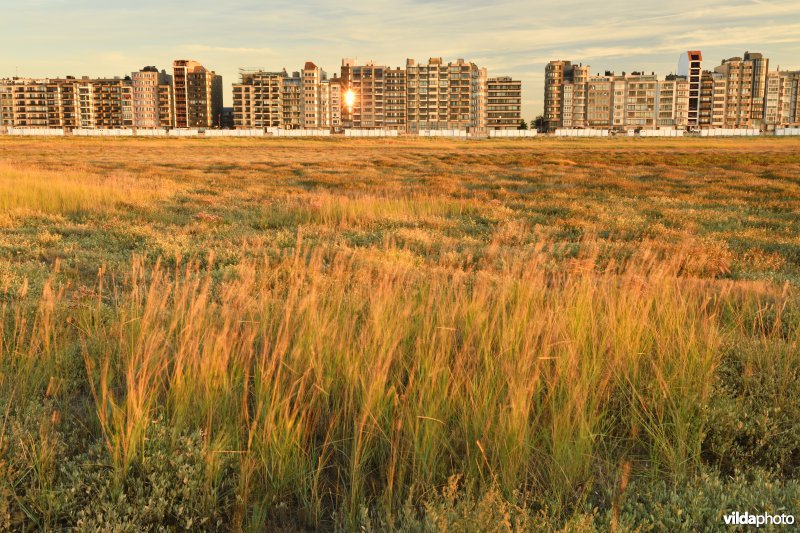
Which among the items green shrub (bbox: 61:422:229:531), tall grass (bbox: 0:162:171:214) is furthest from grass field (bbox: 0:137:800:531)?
tall grass (bbox: 0:162:171:214)

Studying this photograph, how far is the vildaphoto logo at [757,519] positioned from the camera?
133 inches

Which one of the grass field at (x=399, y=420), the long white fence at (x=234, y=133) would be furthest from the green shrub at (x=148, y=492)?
the long white fence at (x=234, y=133)

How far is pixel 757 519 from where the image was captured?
343cm

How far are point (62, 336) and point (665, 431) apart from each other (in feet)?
17.2

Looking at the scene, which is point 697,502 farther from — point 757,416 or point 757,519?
point 757,416

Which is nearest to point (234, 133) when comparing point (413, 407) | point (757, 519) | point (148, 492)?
point (413, 407)

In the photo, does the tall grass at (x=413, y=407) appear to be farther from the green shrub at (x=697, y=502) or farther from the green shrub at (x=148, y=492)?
the green shrub at (x=697, y=502)

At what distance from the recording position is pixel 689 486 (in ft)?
12.1

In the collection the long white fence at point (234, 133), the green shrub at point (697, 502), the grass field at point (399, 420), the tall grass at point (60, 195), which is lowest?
the green shrub at point (697, 502)

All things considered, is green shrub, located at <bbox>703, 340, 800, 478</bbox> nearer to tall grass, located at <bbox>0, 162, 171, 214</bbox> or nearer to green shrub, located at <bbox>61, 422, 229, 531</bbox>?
green shrub, located at <bbox>61, 422, 229, 531</bbox>

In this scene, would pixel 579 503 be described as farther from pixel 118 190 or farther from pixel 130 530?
pixel 118 190

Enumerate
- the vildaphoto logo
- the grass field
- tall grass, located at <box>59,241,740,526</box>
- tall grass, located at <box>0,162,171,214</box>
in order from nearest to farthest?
the vildaphoto logo < the grass field < tall grass, located at <box>59,241,740,526</box> < tall grass, located at <box>0,162,171,214</box>

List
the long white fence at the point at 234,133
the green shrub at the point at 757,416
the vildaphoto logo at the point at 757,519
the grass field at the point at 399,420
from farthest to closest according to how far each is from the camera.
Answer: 1. the long white fence at the point at 234,133
2. the green shrub at the point at 757,416
3. the grass field at the point at 399,420
4. the vildaphoto logo at the point at 757,519

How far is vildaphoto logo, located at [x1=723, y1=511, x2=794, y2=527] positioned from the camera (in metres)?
3.38
